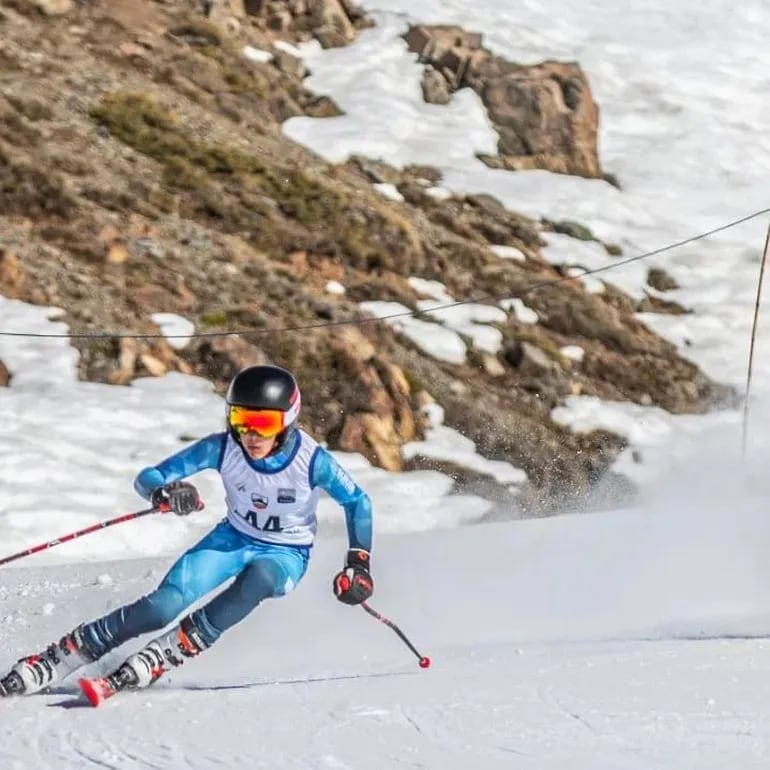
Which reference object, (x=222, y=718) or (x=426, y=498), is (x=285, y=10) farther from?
(x=222, y=718)

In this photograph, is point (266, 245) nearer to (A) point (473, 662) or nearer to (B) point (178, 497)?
(B) point (178, 497)

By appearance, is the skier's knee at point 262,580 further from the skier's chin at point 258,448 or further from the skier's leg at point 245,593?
the skier's chin at point 258,448

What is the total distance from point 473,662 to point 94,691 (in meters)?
1.71

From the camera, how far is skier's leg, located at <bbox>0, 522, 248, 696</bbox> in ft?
17.5

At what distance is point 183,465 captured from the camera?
587 centimetres

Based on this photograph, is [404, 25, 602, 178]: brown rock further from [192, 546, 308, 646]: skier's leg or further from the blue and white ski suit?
[192, 546, 308, 646]: skier's leg

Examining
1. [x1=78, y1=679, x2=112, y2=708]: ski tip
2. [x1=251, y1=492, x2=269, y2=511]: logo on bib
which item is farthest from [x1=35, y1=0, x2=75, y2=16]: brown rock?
[x1=78, y1=679, x2=112, y2=708]: ski tip

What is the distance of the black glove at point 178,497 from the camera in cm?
560

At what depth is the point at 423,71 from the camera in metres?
28.7

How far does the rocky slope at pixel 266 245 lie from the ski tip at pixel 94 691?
11.5 m

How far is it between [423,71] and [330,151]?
527 centimetres

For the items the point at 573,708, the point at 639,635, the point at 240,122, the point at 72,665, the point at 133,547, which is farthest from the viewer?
the point at 240,122

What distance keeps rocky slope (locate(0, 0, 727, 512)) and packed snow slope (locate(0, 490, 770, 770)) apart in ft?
27.8

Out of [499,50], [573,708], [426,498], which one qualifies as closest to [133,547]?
[426,498]
